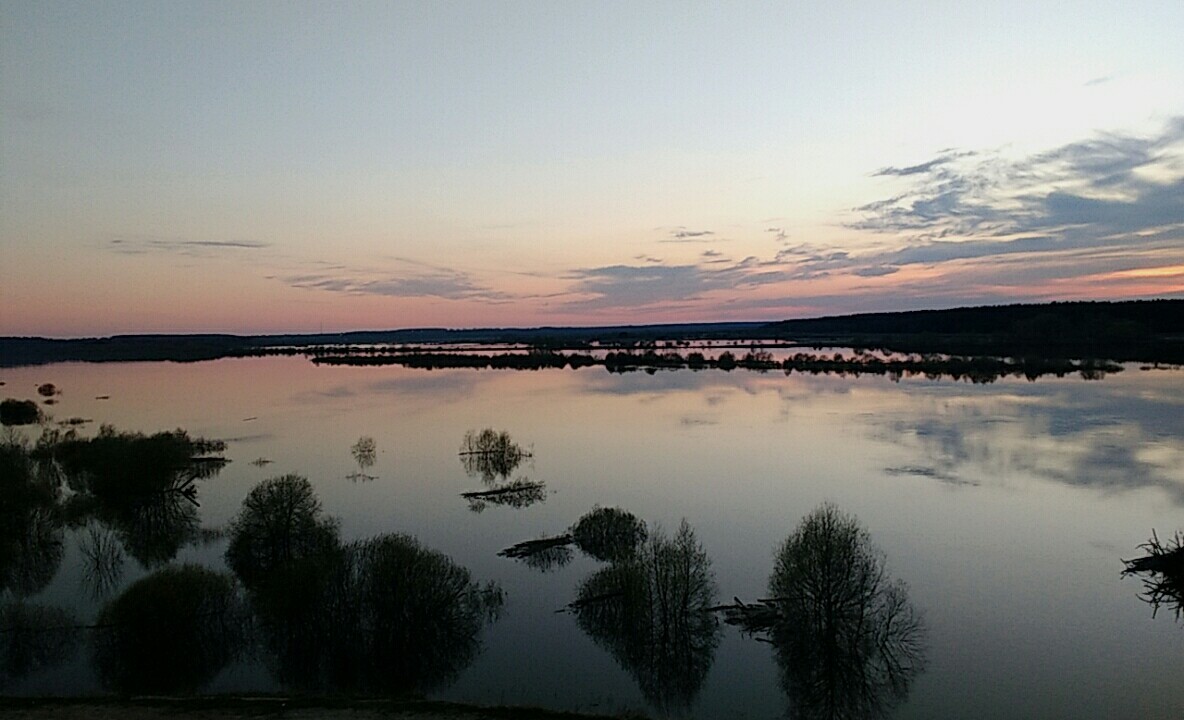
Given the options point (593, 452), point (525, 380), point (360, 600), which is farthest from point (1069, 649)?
point (525, 380)

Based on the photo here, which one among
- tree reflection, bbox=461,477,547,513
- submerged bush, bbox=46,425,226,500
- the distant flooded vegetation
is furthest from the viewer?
the distant flooded vegetation

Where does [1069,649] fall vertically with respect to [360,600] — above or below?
below

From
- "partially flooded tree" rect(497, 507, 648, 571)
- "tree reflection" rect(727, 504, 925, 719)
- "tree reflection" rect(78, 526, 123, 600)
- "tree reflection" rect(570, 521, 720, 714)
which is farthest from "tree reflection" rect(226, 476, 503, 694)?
"tree reflection" rect(727, 504, 925, 719)

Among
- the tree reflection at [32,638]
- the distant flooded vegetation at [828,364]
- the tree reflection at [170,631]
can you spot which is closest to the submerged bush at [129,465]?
the tree reflection at [32,638]

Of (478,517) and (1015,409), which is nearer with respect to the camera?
(478,517)

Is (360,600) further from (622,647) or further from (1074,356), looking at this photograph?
(1074,356)

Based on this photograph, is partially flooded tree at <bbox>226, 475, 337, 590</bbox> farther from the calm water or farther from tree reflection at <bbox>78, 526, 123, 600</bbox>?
tree reflection at <bbox>78, 526, 123, 600</bbox>
